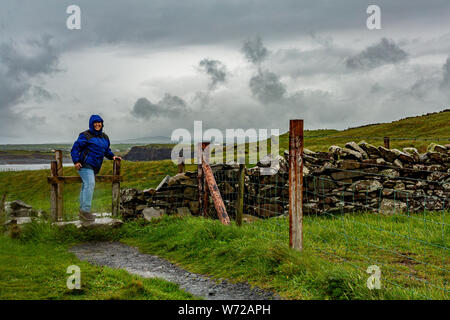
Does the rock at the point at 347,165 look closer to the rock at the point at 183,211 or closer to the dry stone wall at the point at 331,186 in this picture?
the dry stone wall at the point at 331,186

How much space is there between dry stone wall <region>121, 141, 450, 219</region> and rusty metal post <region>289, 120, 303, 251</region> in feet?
16.3

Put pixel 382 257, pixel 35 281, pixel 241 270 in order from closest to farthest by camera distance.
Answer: pixel 35 281
pixel 241 270
pixel 382 257

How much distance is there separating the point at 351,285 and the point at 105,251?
19.7 feet

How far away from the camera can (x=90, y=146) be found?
33.0 feet


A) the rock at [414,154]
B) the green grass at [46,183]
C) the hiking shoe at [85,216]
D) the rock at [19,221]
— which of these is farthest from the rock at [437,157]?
the green grass at [46,183]

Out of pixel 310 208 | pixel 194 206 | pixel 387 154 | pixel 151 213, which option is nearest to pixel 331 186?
pixel 310 208

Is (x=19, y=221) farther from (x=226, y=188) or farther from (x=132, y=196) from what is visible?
(x=226, y=188)

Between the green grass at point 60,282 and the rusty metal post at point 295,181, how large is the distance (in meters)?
1.96

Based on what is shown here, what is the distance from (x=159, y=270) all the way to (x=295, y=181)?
297 centimetres

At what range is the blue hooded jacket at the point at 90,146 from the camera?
991 centimetres
